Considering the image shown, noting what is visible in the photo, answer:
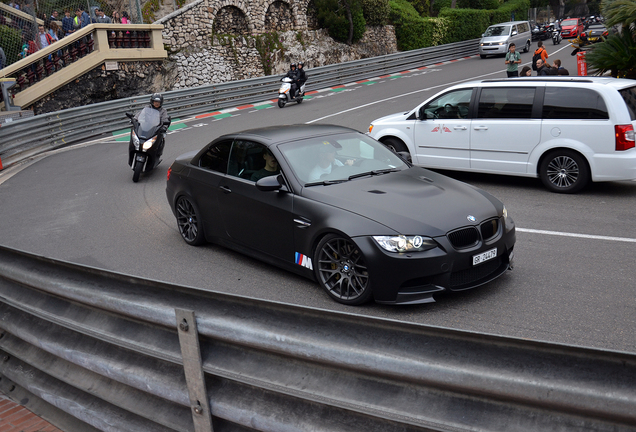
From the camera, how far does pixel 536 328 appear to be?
505 cm

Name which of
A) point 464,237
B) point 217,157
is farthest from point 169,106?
point 464,237

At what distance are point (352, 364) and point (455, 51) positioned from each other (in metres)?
40.4

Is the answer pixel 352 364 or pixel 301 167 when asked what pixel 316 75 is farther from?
pixel 352 364

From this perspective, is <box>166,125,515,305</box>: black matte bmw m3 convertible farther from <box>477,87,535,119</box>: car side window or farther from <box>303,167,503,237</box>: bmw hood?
<box>477,87,535,119</box>: car side window

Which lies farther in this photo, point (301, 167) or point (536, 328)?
point (301, 167)

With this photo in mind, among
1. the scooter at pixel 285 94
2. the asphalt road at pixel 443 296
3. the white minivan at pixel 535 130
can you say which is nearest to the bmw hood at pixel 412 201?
the asphalt road at pixel 443 296

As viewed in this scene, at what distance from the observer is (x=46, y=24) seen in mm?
24391

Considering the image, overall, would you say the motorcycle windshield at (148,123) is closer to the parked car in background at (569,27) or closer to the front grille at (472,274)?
the front grille at (472,274)

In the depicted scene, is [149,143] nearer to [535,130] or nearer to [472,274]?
[535,130]

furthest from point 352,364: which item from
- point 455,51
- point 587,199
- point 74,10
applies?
point 455,51

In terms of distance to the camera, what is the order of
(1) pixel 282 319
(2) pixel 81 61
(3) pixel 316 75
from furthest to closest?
1. (3) pixel 316 75
2. (2) pixel 81 61
3. (1) pixel 282 319

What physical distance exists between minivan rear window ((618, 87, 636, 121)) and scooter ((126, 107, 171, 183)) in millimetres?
9021

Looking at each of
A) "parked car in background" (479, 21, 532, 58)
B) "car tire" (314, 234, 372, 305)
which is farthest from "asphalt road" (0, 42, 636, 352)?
"parked car in background" (479, 21, 532, 58)

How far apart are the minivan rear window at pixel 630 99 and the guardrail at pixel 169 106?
14.5 m
